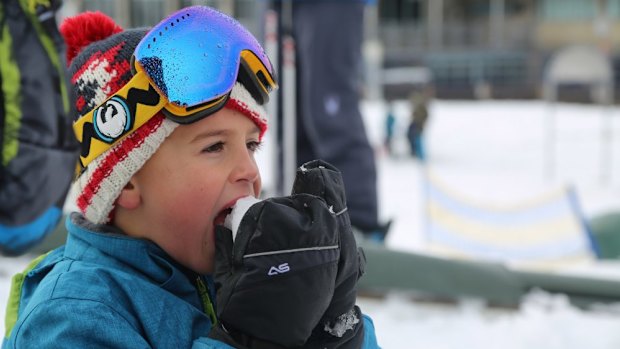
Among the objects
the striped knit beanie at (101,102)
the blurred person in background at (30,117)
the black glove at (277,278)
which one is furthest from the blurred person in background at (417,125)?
the black glove at (277,278)

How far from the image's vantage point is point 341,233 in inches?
48.9

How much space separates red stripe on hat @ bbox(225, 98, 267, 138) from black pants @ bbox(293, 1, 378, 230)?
11.0 feet

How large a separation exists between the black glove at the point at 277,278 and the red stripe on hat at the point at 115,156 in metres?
0.27

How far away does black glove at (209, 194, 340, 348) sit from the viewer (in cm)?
114

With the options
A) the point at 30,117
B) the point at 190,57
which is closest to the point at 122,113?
the point at 190,57

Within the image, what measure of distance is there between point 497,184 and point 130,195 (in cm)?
1131

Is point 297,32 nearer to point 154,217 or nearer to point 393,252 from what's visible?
point 393,252

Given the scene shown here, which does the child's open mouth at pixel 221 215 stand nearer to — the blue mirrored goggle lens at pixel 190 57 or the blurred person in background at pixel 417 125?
the blue mirrored goggle lens at pixel 190 57

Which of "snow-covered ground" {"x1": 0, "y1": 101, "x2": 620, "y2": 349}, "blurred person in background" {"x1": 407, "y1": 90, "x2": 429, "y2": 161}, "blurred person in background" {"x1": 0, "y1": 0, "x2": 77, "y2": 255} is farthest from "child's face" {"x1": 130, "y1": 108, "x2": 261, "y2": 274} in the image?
"blurred person in background" {"x1": 407, "y1": 90, "x2": 429, "y2": 161}

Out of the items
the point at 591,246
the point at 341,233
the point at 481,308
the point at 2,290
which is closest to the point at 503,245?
the point at 591,246

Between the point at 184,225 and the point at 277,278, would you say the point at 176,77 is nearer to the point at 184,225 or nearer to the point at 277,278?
the point at 184,225

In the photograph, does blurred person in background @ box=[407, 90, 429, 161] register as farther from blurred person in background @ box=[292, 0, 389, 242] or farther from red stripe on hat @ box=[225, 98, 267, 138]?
red stripe on hat @ box=[225, 98, 267, 138]

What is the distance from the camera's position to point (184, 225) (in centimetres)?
132

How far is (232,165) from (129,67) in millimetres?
264
